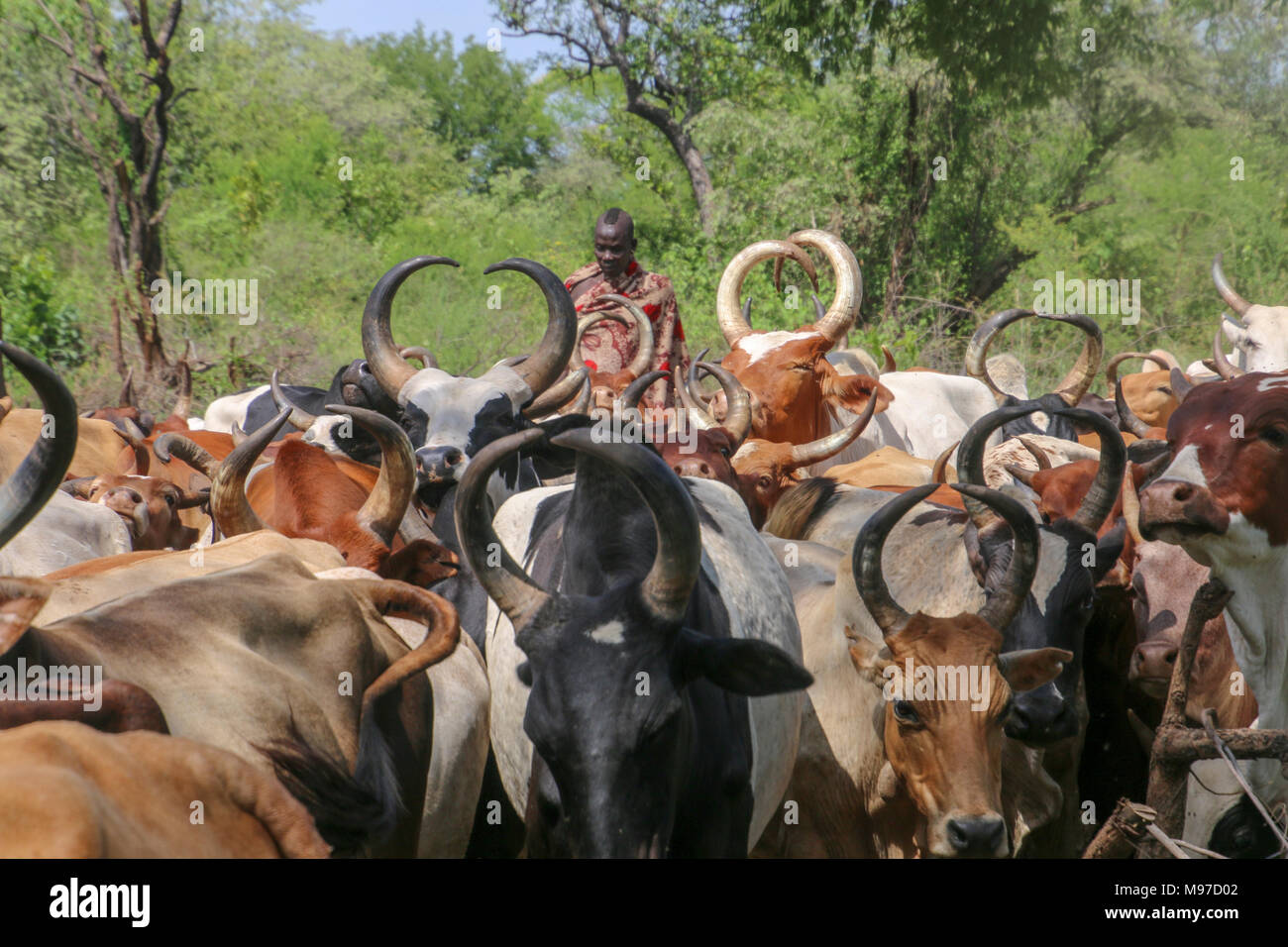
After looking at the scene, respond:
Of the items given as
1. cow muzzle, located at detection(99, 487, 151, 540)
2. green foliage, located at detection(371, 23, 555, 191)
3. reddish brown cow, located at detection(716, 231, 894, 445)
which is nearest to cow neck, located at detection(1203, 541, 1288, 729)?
reddish brown cow, located at detection(716, 231, 894, 445)

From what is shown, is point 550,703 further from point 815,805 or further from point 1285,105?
point 1285,105

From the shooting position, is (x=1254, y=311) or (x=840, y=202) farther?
(x=840, y=202)

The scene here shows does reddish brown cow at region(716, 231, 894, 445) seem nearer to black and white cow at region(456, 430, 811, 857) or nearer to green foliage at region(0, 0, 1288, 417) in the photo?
black and white cow at region(456, 430, 811, 857)

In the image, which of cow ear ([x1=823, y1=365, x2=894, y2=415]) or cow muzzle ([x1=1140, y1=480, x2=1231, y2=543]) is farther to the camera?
cow ear ([x1=823, y1=365, x2=894, y2=415])

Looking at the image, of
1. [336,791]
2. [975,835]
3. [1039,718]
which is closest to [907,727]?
[975,835]

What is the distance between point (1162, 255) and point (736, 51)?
7974 mm

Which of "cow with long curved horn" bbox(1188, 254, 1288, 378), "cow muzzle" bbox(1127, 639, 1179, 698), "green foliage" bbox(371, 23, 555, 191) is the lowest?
"cow muzzle" bbox(1127, 639, 1179, 698)

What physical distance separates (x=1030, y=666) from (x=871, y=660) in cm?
51

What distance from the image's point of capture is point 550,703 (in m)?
3.32

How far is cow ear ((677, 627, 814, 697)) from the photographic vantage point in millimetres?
3393

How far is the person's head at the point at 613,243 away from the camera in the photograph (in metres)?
9.46
